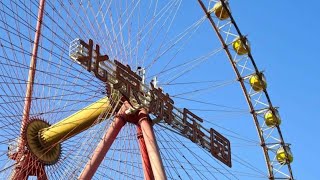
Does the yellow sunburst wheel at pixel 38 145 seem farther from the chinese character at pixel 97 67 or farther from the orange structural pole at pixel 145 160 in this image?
the chinese character at pixel 97 67

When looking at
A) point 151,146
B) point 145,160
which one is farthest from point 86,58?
point 145,160

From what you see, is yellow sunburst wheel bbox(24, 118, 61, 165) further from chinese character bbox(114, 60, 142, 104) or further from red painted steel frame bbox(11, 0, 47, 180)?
chinese character bbox(114, 60, 142, 104)

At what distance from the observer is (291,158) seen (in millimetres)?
23469

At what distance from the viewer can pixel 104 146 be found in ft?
55.6

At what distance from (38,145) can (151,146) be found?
422 centimetres

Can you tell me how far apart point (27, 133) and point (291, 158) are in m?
9.66

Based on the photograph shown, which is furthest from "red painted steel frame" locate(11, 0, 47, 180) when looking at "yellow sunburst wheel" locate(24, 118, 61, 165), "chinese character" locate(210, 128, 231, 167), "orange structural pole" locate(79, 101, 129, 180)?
"chinese character" locate(210, 128, 231, 167)

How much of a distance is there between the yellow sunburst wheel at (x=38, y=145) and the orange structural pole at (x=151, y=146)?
3028 millimetres

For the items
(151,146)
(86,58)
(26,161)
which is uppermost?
(86,58)

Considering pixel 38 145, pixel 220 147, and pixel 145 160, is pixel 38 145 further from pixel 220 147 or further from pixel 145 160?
→ pixel 220 147

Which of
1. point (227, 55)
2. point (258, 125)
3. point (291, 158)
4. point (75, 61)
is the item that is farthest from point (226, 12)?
point (75, 61)

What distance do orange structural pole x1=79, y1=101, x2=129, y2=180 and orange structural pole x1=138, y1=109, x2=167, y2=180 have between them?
0.52 m

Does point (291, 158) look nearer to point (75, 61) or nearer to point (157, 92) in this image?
point (157, 92)

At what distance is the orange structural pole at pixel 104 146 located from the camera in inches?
647
